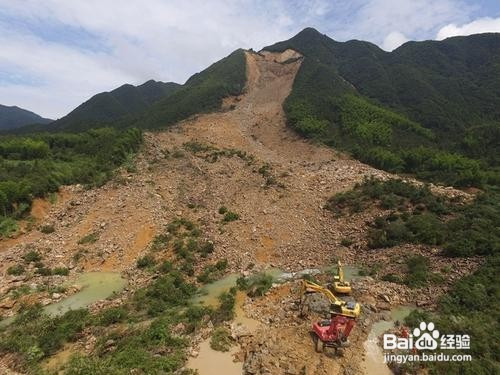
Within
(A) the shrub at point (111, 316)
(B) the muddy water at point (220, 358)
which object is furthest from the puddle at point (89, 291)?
(B) the muddy water at point (220, 358)

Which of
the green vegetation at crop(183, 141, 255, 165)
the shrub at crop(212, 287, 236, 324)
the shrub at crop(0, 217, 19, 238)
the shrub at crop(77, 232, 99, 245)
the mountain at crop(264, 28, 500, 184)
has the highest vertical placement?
the mountain at crop(264, 28, 500, 184)

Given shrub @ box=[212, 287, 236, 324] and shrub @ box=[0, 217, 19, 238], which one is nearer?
shrub @ box=[212, 287, 236, 324]

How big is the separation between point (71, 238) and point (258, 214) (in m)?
11.1

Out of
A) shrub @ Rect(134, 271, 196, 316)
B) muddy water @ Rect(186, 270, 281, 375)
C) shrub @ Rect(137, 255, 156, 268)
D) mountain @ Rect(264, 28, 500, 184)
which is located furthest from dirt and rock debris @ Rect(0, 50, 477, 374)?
mountain @ Rect(264, 28, 500, 184)

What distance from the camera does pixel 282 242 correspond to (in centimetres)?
2066

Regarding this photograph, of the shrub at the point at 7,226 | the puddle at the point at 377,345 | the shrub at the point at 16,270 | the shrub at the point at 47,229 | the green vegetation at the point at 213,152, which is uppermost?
the green vegetation at the point at 213,152

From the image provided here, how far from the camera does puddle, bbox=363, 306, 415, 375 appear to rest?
441 inches

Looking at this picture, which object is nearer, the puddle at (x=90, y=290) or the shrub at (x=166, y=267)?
the puddle at (x=90, y=290)

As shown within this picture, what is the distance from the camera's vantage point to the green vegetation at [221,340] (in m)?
12.1

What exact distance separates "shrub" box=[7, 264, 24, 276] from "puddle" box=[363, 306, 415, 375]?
52.5ft

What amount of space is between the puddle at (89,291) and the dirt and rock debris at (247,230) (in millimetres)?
478

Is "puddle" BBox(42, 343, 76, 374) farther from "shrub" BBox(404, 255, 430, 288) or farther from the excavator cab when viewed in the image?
"shrub" BBox(404, 255, 430, 288)

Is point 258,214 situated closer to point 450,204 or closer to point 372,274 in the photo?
point 372,274

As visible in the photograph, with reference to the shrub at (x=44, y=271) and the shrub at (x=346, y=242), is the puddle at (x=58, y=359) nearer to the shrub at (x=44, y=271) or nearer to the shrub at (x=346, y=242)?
the shrub at (x=44, y=271)
